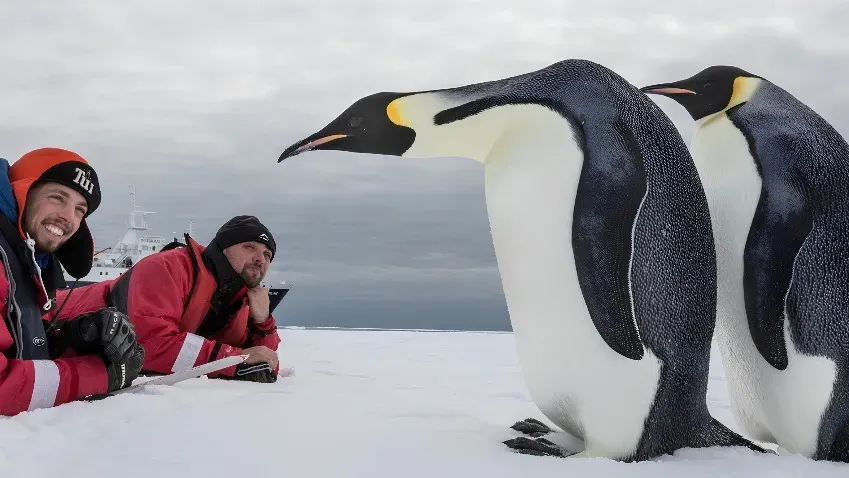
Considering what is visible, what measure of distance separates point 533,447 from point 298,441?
57 centimetres

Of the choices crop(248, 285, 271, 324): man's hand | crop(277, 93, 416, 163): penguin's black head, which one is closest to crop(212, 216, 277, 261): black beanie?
crop(248, 285, 271, 324): man's hand

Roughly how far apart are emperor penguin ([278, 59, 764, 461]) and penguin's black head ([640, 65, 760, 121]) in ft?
1.08

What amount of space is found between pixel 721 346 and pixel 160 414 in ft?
5.47

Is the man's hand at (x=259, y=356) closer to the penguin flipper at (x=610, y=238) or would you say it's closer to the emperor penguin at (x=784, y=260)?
the penguin flipper at (x=610, y=238)

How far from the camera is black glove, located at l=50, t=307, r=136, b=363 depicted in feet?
6.39

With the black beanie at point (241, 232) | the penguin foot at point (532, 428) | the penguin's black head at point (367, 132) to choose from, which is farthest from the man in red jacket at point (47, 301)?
the penguin foot at point (532, 428)

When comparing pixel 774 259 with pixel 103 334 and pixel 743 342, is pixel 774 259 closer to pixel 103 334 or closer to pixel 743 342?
pixel 743 342

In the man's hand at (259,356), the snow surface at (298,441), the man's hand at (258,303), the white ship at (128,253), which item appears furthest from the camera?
the white ship at (128,253)

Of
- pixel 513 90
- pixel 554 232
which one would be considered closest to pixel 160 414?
pixel 554 232

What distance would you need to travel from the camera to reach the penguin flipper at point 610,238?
4.83ft

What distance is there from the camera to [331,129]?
176cm

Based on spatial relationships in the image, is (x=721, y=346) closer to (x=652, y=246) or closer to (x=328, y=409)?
(x=652, y=246)

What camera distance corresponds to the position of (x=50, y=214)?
1.95 m

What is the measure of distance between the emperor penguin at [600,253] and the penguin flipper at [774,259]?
0.20 meters
